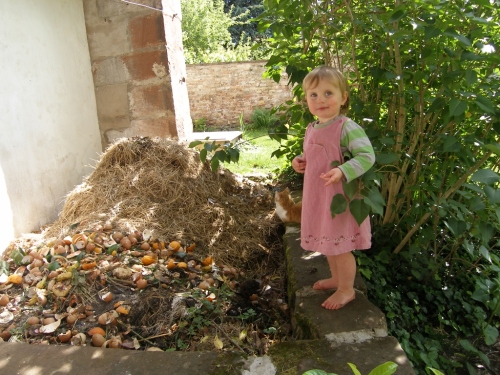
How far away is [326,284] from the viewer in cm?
205

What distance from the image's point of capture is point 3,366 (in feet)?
5.03

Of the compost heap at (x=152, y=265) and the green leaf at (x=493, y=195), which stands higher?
the green leaf at (x=493, y=195)

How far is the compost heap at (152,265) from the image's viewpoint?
6.37ft

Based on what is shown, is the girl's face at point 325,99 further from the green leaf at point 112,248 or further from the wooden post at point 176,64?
the wooden post at point 176,64

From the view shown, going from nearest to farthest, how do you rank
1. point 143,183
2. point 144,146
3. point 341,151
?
point 341,151 < point 143,183 < point 144,146

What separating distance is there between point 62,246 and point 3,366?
1028 mm

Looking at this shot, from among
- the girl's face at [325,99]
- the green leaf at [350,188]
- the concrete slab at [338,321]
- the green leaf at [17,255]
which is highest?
the girl's face at [325,99]

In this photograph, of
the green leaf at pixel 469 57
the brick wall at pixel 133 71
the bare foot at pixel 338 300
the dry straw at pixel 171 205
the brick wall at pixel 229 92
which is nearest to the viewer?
the green leaf at pixel 469 57

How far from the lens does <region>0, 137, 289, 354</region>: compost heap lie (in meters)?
1.94

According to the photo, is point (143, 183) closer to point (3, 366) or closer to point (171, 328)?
point (171, 328)

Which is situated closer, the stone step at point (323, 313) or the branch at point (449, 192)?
the stone step at point (323, 313)

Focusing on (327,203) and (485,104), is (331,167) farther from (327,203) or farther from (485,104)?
(485,104)

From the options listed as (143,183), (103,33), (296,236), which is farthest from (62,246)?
(103,33)

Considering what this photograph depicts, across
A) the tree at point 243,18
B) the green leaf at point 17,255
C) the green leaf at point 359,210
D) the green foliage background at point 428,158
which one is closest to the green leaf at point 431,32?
the green foliage background at point 428,158
